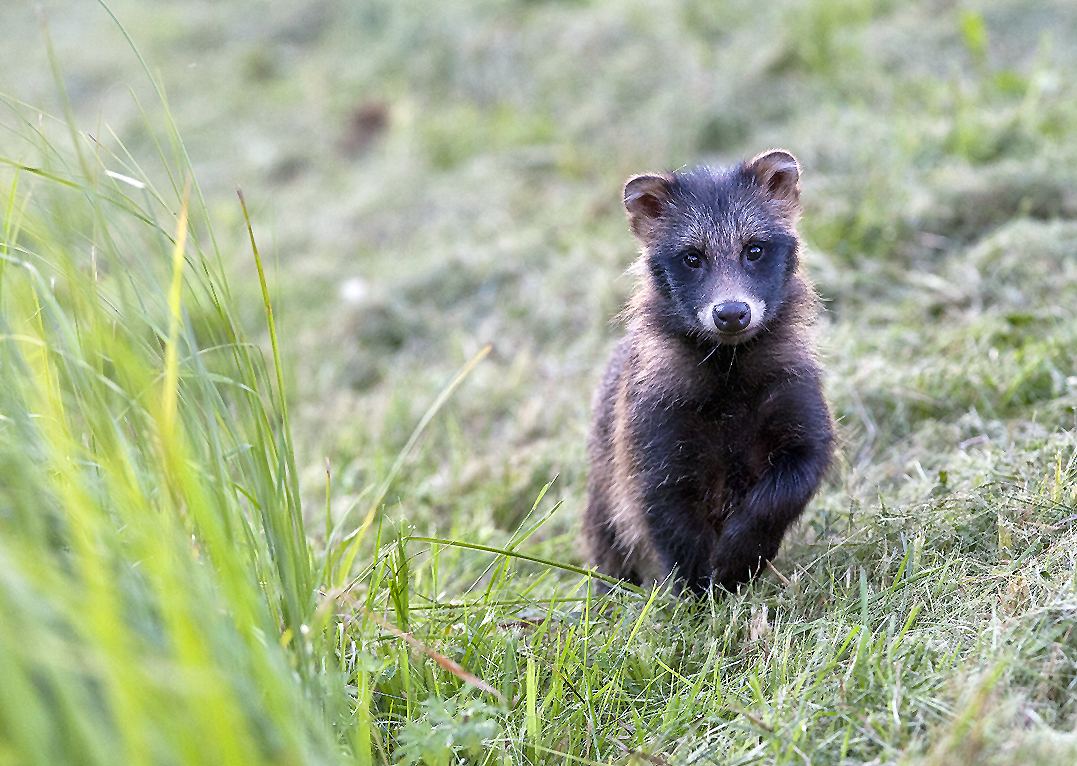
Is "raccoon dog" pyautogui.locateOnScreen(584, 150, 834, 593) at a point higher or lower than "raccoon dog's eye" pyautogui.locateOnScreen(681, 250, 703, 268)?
lower

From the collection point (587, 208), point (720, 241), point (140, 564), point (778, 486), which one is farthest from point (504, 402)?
point (140, 564)

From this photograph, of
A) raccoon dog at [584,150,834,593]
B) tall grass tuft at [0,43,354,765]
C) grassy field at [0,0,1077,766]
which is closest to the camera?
tall grass tuft at [0,43,354,765]

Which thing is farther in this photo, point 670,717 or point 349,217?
point 349,217

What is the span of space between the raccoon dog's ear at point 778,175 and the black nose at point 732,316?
0.83 meters

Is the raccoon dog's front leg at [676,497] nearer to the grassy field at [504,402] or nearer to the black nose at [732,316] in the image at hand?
the grassy field at [504,402]

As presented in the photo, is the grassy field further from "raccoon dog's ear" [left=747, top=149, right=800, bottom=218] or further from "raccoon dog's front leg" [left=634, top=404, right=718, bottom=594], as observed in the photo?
"raccoon dog's ear" [left=747, top=149, right=800, bottom=218]

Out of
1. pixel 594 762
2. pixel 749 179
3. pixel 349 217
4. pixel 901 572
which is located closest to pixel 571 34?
pixel 349 217

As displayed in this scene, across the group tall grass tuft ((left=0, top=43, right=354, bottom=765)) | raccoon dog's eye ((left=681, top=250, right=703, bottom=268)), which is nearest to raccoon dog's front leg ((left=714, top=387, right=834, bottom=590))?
raccoon dog's eye ((left=681, top=250, right=703, bottom=268))

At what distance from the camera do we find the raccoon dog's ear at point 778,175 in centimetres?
388

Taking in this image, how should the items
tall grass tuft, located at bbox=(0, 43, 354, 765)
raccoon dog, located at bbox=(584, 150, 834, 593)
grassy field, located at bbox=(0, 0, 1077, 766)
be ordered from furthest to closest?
raccoon dog, located at bbox=(584, 150, 834, 593) < grassy field, located at bbox=(0, 0, 1077, 766) < tall grass tuft, located at bbox=(0, 43, 354, 765)

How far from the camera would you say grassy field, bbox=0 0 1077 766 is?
Answer: 6.53 ft

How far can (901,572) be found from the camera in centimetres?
288

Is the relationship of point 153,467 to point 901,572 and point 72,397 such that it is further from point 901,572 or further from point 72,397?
point 901,572

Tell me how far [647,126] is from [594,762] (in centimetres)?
676
